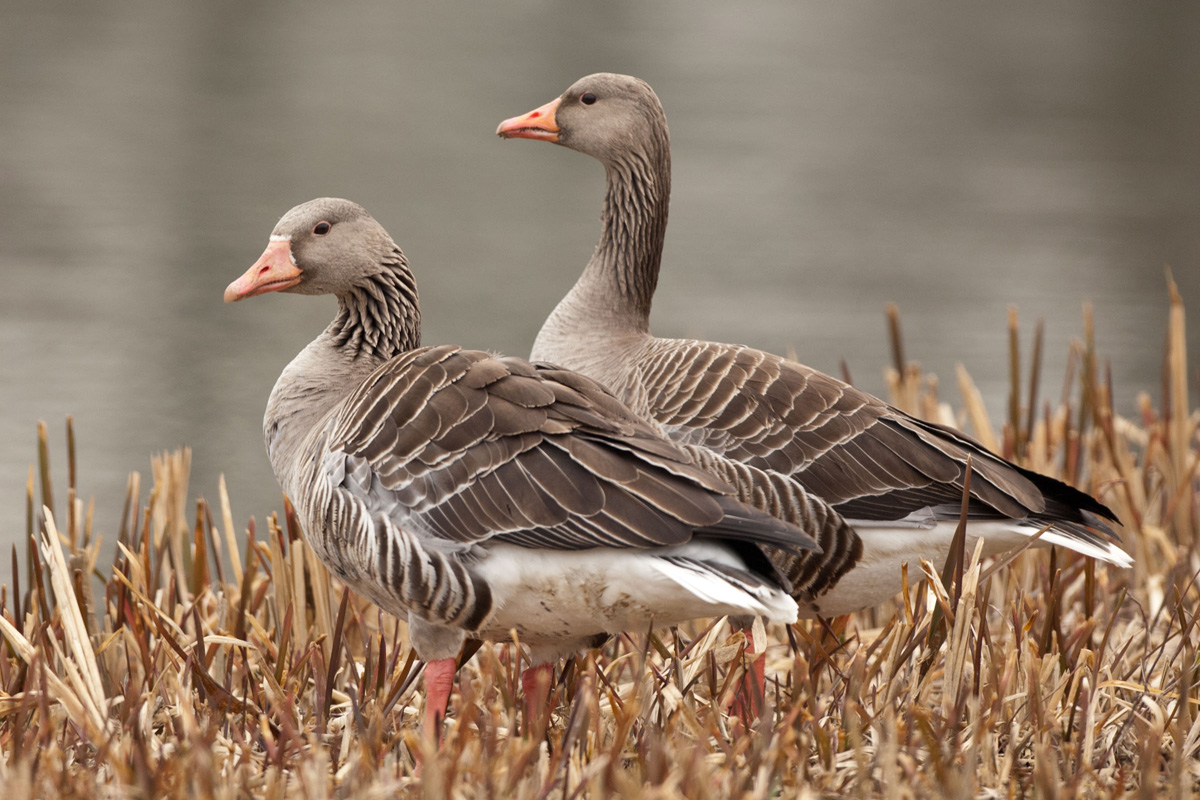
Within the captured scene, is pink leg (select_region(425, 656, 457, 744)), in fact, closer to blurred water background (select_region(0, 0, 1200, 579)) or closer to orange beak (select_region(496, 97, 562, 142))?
orange beak (select_region(496, 97, 562, 142))

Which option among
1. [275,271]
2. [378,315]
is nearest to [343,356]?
[378,315]

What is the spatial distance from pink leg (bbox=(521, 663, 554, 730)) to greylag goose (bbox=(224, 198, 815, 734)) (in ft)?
0.08

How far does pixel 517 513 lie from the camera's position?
401cm

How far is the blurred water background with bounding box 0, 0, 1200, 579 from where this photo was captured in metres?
13.1

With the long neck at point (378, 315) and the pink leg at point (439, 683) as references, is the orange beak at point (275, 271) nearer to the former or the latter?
the long neck at point (378, 315)

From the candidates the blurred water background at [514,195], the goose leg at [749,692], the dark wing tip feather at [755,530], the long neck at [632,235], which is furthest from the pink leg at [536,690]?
the blurred water background at [514,195]

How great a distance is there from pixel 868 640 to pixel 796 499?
2.93 feet

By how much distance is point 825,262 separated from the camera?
60.2 feet

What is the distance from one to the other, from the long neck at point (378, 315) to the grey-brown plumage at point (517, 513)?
0.50m

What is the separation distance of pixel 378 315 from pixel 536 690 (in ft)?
5.33

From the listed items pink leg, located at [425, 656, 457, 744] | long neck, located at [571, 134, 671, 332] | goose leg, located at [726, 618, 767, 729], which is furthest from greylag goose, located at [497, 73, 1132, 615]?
pink leg, located at [425, 656, 457, 744]

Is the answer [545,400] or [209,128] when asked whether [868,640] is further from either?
[209,128]

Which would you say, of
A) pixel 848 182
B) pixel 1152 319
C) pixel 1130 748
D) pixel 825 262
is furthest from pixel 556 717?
pixel 848 182

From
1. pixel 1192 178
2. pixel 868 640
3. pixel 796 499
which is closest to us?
pixel 796 499
